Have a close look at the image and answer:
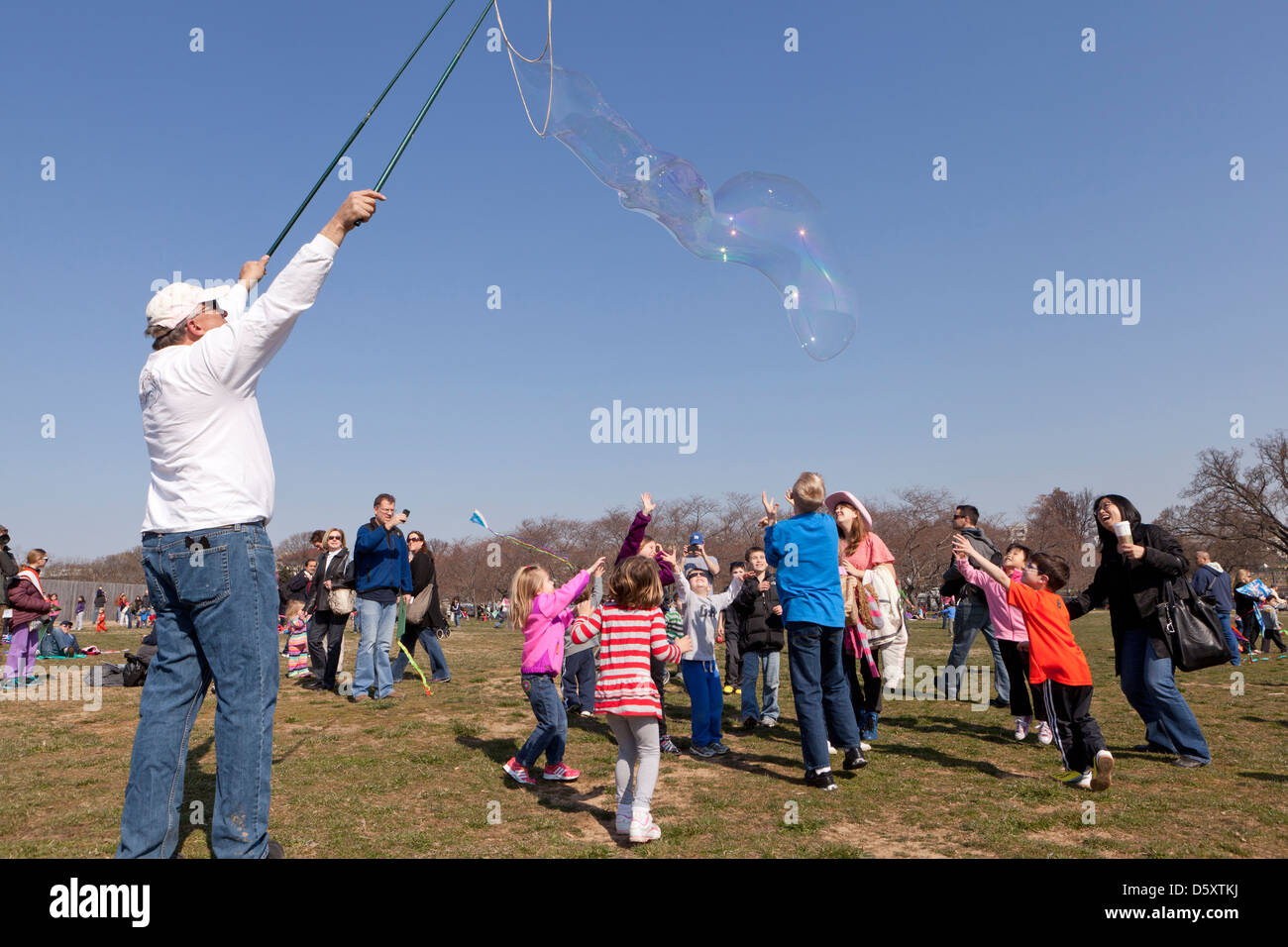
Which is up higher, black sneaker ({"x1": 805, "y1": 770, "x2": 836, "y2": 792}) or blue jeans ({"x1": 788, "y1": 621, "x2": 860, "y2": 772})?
blue jeans ({"x1": 788, "y1": 621, "x2": 860, "y2": 772})

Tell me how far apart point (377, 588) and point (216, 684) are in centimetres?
672

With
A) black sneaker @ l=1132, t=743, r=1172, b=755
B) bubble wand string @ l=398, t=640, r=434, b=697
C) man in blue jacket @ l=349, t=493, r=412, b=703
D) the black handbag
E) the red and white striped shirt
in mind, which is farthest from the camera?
bubble wand string @ l=398, t=640, r=434, b=697

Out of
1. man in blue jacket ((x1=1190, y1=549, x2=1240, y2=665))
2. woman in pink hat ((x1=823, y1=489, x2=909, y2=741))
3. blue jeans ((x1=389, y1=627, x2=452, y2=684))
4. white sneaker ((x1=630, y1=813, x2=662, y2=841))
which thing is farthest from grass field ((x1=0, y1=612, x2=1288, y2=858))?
man in blue jacket ((x1=1190, y1=549, x2=1240, y2=665))

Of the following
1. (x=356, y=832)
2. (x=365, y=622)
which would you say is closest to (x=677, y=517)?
(x=365, y=622)

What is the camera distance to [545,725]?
6.20m

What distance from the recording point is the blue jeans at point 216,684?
139 inches

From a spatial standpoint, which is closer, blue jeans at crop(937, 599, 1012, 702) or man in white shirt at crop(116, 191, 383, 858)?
man in white shirt at crop(116, 191, 383, 858)

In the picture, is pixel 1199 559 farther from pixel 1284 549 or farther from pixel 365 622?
pixel 1284 549

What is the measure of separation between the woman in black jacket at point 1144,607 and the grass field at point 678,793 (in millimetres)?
360

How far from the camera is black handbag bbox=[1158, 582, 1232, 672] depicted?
21.9 feet

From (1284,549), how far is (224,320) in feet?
244

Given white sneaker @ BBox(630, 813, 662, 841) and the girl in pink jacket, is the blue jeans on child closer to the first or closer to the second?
white sneaker @ BBox(630, 813, 662, 841)

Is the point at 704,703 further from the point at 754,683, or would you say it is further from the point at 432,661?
the point at 432,661

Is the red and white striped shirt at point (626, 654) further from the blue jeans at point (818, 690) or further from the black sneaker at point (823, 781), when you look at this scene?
the black sneaker at point (823, 781)
